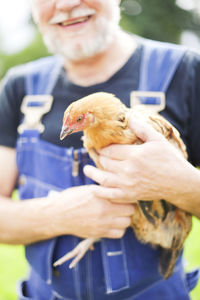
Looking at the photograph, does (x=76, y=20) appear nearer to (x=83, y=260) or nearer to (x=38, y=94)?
(x=38, y=94)

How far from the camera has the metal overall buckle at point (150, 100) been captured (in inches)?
33.5

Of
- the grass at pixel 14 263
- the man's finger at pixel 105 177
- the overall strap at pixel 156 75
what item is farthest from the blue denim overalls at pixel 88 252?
the grass at pixel 14 263

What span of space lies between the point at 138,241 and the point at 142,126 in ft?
1.27

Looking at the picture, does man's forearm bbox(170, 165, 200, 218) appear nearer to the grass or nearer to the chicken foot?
the chicken foot

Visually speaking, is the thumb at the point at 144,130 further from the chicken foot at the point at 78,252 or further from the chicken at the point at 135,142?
the chicken foot at the point at 78,252

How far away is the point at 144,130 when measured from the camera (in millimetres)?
746

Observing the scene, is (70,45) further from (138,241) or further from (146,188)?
(138,241)

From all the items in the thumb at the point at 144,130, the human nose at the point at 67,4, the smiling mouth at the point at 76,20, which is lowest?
the thumb at the point at 144,130

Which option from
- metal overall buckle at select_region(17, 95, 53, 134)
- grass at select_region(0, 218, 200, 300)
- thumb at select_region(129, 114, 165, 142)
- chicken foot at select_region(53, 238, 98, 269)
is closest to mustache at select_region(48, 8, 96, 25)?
metal overall buckle at select_region(17, 95, 53, 134)

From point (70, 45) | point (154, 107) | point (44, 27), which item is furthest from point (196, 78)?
point (44, 27)

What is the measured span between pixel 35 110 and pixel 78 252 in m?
0.47

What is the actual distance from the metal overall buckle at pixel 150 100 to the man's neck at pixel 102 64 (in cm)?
14

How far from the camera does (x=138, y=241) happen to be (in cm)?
93

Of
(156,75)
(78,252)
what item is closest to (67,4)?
(156,75)
